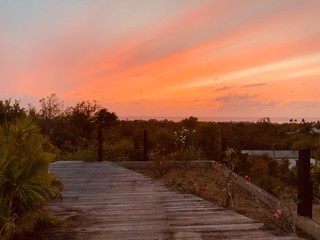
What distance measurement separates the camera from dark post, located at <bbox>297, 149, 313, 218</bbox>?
15.1 ft

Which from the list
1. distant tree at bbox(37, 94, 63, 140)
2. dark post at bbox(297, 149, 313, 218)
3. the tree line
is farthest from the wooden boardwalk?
distant tree at bbox(37, 94, 63, 140)

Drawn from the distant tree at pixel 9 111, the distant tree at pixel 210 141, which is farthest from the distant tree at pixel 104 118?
the distant tree at pixel 9 111

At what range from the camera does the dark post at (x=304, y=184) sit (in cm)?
459

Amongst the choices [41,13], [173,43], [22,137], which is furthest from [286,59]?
[22,137]

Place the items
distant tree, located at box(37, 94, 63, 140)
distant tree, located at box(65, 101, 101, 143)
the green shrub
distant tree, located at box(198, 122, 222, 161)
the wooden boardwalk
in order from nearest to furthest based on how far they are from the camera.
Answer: the wooden boardwalk < the green shrub < distant tree, located at box(198, 122, 222, 161) < distant tree, located at box(37, 94, 63, 140) < distant tree, located at box(65, 101, 101, 143)

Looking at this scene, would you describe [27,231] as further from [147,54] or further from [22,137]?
[147,54]

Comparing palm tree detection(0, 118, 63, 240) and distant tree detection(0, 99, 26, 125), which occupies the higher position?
distant tree detection(0, 99, 26, 125)

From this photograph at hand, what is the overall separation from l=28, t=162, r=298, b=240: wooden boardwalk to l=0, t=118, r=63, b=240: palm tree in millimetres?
293

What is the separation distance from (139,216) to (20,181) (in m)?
1.68

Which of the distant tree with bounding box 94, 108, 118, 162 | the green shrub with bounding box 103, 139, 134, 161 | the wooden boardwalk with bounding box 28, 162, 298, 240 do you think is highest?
the distant tree with bounding box 94, 108, 118, 162

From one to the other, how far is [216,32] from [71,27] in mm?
3693

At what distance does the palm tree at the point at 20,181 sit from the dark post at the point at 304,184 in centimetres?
275

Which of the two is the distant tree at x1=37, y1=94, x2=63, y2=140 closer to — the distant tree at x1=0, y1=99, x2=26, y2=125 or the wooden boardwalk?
the wooden boardwalk

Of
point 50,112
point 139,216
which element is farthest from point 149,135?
point 139,216
